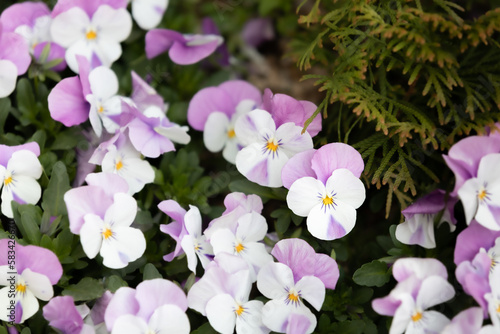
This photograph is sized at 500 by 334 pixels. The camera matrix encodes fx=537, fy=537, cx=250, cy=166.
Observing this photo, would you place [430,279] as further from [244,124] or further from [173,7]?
[173,7]

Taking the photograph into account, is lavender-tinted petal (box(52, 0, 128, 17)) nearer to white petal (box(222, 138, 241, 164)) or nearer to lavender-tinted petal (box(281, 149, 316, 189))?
white petal (box(222, 138, 241, 164))

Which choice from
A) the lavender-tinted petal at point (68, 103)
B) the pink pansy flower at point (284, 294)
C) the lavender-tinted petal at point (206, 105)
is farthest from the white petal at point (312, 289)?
the lavender-tinted petal at point (68, 103)

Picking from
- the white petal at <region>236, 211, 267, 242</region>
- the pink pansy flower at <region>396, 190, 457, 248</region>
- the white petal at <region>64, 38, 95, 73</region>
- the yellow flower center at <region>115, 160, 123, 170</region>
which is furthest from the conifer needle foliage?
the white petal at <region>64, 38, 95, 73</region>

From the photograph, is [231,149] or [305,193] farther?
[231,149]

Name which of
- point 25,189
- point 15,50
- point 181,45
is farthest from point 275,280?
point 15,50

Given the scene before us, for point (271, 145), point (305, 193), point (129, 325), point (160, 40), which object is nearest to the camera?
point (129, 325)

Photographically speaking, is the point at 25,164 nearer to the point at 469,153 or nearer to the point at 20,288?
the point at 20,288
